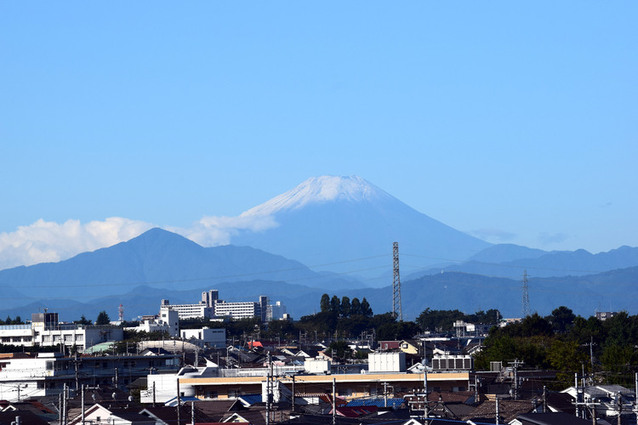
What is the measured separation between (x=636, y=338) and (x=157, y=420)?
67.1 meters

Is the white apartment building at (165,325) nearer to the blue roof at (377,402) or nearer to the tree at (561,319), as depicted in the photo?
the tree at (561,319)

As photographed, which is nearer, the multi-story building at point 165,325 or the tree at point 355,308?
the multi-story building at point 165,325

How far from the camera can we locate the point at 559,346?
63.4 meters

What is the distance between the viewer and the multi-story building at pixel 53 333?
105m

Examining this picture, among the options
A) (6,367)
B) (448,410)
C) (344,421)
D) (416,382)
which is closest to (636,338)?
(416,382)

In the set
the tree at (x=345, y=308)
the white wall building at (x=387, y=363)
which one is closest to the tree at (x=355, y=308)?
the tree at (x=345, y=308)

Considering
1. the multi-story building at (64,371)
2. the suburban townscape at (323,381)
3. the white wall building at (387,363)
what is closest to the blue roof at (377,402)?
the suburban townscape at (323,381)

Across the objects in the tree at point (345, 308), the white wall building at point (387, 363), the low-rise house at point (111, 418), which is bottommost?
the low-rise house at point (111, 418)

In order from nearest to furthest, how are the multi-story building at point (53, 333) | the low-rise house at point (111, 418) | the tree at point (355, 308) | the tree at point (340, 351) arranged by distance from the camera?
the low-rise house at point (111, 418) < the tree at point (340, 351) < the multi-story building at point (53, 333) < the tree at point (355, 308)

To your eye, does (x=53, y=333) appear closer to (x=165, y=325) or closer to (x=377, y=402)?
(x=165, y=325)

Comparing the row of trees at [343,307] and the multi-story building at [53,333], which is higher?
the row of trees at [343,307]

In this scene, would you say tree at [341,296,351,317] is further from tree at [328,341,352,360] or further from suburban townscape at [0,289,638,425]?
tree at [328,341,352,360]

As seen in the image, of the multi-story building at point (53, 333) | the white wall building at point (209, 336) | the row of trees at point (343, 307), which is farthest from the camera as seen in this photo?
the row of trees at point (343, 307)

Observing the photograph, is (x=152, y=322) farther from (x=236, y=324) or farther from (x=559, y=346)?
(x=559, y=346)
